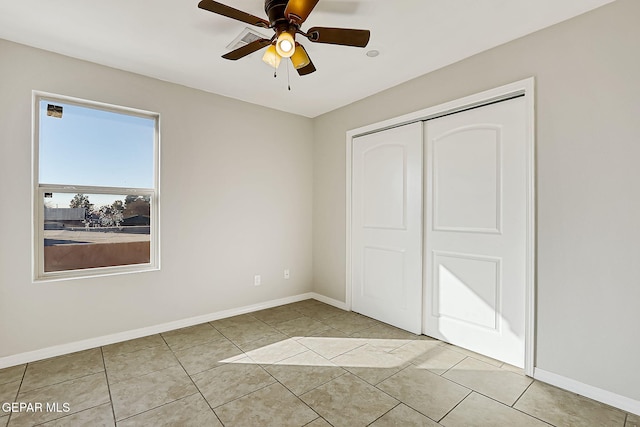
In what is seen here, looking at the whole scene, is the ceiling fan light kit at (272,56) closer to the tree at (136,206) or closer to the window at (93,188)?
the window at (93,188)

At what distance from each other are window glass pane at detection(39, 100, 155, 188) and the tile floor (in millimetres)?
1566

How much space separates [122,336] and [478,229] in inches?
135

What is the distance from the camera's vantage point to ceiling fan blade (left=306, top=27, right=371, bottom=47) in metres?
1.86

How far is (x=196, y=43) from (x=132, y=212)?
174cm

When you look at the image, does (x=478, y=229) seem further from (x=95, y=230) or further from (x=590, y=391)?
(x=95, y=230)

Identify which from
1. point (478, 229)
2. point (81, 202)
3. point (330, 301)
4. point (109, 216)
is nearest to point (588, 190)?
point (478, 229)

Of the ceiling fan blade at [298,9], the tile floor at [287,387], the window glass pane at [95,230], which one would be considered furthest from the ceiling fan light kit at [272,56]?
the tile floor at [287,387]

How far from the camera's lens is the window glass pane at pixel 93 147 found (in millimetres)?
2715

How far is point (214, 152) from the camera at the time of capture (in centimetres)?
356

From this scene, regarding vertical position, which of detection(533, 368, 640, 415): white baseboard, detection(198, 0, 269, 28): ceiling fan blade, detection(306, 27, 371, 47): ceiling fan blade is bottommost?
detection(533, 368, 640, 415): white baseboard

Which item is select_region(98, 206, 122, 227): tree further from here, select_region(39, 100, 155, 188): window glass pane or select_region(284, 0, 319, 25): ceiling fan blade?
select_region(284, 0, 319, 25): ceiling fan blade

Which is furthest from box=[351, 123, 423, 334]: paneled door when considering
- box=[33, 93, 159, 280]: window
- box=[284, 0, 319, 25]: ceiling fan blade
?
box=[33, 93, 159, 280]: window

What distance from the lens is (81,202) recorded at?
113 inches

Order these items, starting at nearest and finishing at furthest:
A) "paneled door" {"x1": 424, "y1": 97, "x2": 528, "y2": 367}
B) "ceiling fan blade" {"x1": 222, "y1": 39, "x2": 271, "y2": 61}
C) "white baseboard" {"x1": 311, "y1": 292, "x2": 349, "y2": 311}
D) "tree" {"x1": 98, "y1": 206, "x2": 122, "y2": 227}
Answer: "ceiling fan blade" {"x1": 222, "y1": 39, "x2": 271, "y2": 61} → "paneled door" {"x1": 424, "y1": 97, "x2": 528, "y2": 367} → "tree" {"x1": 98, "y1": 206, "x2": 122, "y2": 227} → "white baseboard" {"x1": 311, "y1": 292, "x2": 349, "y2": 311}
